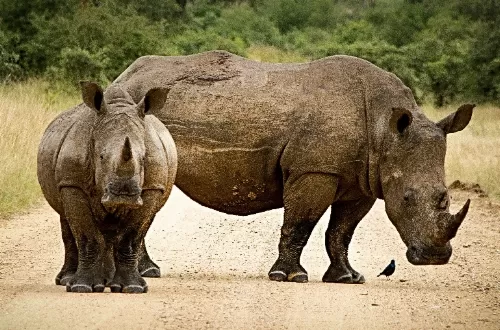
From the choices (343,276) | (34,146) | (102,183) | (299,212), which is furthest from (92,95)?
(34,146)

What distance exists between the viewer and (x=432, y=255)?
11.0m

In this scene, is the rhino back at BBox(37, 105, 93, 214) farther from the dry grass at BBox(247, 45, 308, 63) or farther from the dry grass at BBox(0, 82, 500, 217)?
the dry grass at BBox(247, 45, 308, 63)

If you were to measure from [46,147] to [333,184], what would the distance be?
251 centimetres

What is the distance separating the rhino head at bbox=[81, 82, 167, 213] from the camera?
9.46 meters

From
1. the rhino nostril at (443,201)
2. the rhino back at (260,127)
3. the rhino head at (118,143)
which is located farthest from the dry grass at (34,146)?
the rhino nostril at (443,201)

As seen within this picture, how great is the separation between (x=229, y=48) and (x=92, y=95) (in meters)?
31.6

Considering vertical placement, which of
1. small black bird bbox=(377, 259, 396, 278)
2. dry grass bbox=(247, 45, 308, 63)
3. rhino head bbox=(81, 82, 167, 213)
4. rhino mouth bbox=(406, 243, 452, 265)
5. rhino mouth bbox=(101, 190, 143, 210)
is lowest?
dry grass bbox=(247, 45, 308, 63)

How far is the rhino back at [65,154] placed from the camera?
9.94 metres

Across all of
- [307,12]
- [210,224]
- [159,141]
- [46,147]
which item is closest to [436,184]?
[159,141]

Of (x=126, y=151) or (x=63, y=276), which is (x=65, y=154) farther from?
(x=63, y=276)

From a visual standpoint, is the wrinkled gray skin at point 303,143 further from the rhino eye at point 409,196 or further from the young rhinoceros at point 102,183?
the young rhinoceros at point 102,183

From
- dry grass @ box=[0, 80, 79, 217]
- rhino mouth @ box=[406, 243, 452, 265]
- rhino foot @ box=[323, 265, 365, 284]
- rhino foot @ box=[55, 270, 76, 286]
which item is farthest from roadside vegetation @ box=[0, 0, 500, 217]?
rhino mouth @ box=[406, 243, 452, 265]

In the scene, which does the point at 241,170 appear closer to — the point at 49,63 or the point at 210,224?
the point at 210,224

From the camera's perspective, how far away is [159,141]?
10.3m
